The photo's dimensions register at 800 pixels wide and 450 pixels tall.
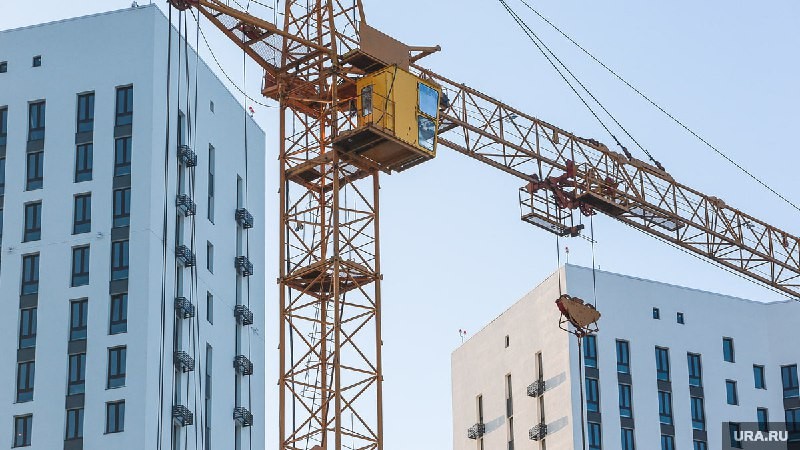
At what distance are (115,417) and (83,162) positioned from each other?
13.6 metres

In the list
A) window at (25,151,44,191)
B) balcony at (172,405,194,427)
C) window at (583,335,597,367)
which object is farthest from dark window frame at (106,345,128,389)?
window at (583,335,597,367)

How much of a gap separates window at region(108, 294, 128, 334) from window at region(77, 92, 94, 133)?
9225mm

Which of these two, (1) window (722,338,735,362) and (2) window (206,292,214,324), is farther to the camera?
(1) window (722,338,735,362)

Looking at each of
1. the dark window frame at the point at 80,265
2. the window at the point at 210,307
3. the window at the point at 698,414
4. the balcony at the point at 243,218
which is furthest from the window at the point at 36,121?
the window at the point at 698,414

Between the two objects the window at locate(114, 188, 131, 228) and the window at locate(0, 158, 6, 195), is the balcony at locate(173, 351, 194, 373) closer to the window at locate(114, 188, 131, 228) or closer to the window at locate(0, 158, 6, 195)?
the window at locate(114, 188, 131, 228)

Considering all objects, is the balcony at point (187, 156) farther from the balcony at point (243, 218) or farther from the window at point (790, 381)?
the window at point (790, 381)

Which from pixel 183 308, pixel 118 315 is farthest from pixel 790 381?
pixel 118 315

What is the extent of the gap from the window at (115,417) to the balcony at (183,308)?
19.7ft

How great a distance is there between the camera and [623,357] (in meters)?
105

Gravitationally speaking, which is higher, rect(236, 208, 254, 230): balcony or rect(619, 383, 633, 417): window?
rect(236, 208, 254, 230): balcony

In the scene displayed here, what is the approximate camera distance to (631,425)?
10406cm

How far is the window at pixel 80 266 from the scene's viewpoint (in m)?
79.8

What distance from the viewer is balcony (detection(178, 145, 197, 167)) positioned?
83.7 m

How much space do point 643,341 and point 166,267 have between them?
37059 millimetres
